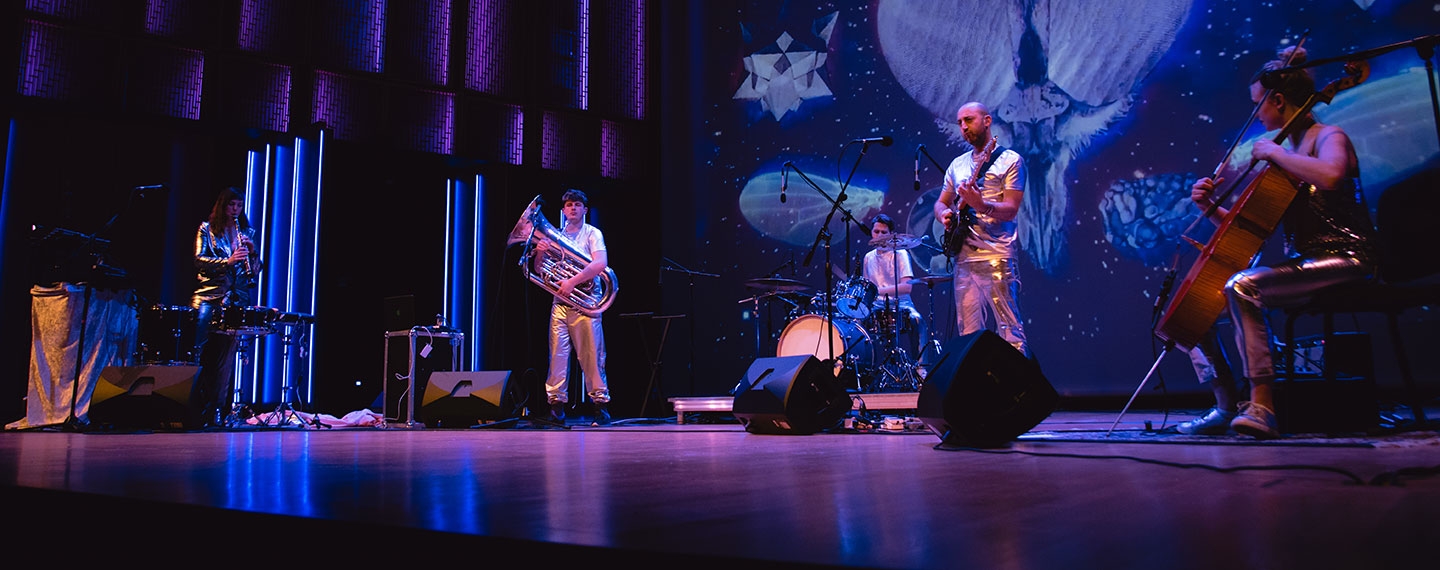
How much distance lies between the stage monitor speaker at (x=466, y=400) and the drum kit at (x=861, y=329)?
2.10 meters

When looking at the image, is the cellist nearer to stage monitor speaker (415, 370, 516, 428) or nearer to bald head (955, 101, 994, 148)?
bald head (955, 101, 994, 148)

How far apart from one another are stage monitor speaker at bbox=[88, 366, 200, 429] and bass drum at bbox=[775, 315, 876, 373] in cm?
427

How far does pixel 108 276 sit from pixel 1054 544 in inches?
283

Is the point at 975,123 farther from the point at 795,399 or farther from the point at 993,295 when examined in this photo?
the point at 795,399

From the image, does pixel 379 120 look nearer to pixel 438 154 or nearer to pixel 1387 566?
pixel 438 154

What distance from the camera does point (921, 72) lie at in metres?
7.66

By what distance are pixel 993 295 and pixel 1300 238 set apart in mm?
1332

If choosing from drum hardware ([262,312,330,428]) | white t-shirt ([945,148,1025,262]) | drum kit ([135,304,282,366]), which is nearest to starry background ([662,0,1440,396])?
white t-shirt ([945,148,1025,262])

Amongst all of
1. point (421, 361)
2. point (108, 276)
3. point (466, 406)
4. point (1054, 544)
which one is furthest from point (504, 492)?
point (108, 276)

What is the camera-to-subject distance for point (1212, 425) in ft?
11.1

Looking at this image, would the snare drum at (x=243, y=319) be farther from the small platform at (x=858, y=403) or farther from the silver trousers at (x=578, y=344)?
the small platform at (x=858, y=403)

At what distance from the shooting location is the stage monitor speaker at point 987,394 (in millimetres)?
2699

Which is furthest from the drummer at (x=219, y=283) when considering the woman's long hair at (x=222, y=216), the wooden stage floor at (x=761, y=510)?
the wooden stage floor at (x=761, y=510)

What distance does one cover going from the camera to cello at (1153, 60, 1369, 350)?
315 cm
